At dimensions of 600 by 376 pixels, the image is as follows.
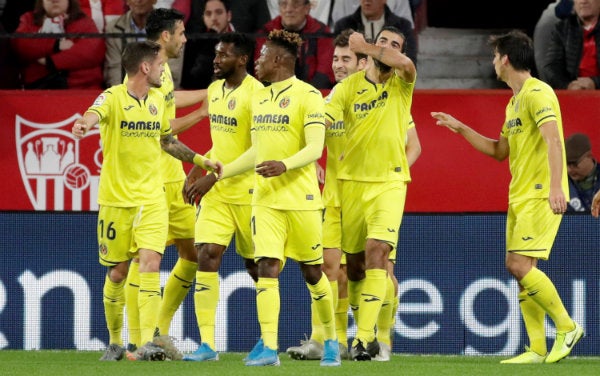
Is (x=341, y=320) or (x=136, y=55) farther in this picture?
(x=341, y=320)

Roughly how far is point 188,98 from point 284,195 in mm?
2513

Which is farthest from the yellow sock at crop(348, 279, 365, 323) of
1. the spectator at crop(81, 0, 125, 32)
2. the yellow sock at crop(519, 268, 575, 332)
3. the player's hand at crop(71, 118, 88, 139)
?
the spectator at crop(81, 0, 125, 32)

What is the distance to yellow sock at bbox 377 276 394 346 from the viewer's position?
1059 cm

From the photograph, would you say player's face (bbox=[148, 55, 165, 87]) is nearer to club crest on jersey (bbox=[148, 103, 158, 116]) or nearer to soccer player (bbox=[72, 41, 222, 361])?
soccer player (bbox=[72, 41, 222, 361])

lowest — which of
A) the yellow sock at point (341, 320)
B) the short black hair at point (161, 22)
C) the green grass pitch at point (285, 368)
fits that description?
the green grass pitch at point (285, 368)

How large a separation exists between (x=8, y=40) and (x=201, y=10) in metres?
1.76

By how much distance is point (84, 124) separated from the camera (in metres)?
9.80

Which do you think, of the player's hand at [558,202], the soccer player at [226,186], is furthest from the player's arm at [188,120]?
the player's hand at [558,202]

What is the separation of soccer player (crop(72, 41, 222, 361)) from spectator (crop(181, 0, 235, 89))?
253 centimetres

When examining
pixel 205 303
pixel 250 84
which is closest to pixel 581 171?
pixel 250 84

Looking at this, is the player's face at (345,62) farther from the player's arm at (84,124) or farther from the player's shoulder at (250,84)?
the player's arm at (84,124)

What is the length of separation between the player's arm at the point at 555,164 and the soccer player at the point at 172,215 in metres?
2.70

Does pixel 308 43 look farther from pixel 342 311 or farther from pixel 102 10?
pixel 342 311

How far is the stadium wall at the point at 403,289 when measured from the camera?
12031 mm
